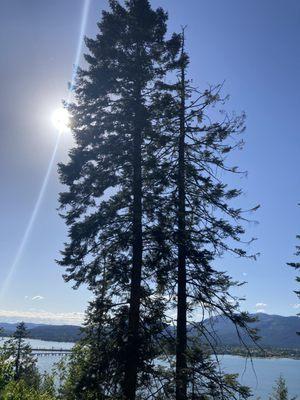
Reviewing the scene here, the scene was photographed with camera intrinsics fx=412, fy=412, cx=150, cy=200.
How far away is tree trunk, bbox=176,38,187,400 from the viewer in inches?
526

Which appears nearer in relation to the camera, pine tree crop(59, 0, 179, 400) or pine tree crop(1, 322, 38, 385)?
pine tree crop(59, 0, 179, 400)

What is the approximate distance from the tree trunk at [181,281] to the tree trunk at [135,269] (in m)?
1.50

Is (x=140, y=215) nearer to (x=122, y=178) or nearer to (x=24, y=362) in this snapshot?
(x=122, y=178)

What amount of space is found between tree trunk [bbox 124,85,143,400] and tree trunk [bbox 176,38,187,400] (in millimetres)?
1501

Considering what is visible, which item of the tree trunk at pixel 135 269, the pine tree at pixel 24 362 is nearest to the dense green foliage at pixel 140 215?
the tree trunk at pixel 135 269

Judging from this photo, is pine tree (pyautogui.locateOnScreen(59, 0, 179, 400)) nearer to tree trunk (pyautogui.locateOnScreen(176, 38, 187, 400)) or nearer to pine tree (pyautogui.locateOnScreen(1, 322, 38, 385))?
tree trunk (pyautogui.locateOnScreen(176, 38, 187, 400))

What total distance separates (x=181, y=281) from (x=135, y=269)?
2061 millimetres

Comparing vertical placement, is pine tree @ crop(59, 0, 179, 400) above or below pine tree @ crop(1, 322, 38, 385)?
above

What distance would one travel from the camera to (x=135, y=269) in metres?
14.7

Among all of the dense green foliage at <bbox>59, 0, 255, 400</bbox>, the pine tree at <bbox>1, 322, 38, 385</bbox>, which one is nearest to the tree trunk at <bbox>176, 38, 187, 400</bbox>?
the dense green foliage at <bbox>59, 0, 255, 400</bbox>

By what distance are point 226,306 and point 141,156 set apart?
6.66m

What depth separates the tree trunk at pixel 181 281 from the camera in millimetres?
13352

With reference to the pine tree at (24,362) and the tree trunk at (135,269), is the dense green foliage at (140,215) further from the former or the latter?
the pine tree at (24,362)

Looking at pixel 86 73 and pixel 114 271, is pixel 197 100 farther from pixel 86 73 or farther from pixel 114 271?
pixel 114 271
